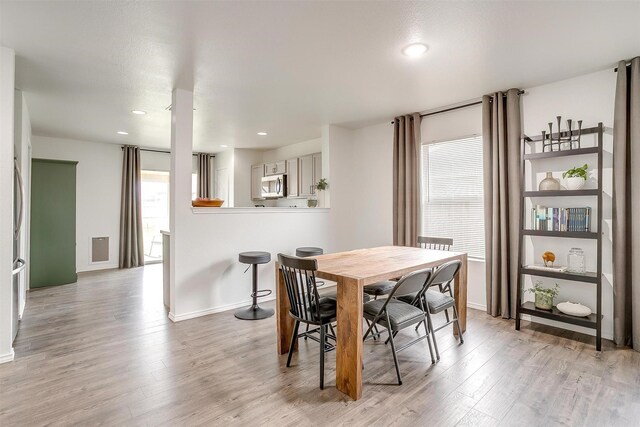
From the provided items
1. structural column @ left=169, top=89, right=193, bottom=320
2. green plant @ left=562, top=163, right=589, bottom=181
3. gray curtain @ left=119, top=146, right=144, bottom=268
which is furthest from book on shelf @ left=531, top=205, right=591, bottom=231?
gray curtain @ left=119, top=146, right=144, bottom=268

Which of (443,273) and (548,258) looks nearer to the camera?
(443,273)

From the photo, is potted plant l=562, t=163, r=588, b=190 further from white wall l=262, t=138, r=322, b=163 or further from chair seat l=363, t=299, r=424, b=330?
white wall l=262, t=138, r=322, b=163

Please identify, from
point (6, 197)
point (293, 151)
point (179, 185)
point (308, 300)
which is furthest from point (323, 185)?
point (6, 197)

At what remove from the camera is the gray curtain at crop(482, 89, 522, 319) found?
3580 millimetres

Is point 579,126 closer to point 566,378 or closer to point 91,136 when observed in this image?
point 566,378

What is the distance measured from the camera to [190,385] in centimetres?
229

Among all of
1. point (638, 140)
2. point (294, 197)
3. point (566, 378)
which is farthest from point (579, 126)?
point (294, 197)

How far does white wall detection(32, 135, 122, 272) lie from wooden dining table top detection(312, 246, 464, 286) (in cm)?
567

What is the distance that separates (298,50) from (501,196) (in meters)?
2.66

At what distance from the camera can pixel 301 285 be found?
2.36m

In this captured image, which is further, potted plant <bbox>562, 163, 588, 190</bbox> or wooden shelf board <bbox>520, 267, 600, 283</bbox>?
potted plant <bbox>562, 163, 588, 190</bbox>

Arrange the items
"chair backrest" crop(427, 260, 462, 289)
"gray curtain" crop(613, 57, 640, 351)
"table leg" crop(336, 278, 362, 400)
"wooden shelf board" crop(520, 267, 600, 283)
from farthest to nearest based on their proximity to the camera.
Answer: "wooden shelf board" crop(520, 267, 600, 283) < "gray curtain" crop(613, 57, 640, 351) < "chair backrest" crop(427, 260, 462, 289) < "table leg" crop(336, 278, 362, 400)

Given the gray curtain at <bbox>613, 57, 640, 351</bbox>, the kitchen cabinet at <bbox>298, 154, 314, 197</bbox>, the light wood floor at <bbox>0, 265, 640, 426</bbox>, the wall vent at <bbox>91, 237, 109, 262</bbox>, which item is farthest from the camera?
the wall vent at <bbox>91, 237, 109, 262</bbox>

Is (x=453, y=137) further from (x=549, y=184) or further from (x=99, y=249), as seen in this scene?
(x=99, y=249)
